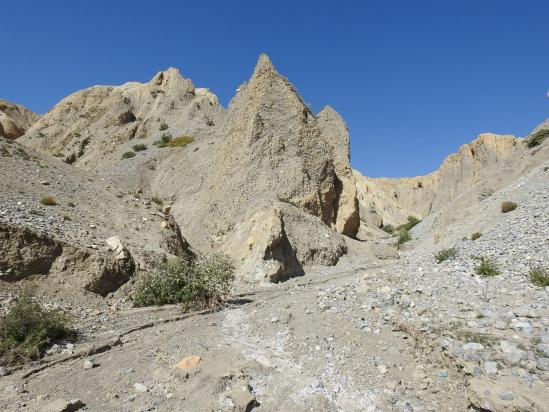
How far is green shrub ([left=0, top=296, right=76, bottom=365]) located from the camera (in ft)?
22.8

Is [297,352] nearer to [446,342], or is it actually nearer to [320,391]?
[320,391]

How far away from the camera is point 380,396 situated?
5.56 m

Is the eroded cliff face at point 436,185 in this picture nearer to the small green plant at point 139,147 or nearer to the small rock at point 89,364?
the small green plant at point 139,147

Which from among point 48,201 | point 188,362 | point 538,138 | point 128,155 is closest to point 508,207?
point 188,362

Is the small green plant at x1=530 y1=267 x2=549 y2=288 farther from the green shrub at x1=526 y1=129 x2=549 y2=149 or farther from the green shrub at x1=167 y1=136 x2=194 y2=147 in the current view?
the green shrub at x1=167 y1=136 x2=194 y2=147

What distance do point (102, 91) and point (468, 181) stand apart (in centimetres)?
6791

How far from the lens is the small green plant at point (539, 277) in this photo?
8.32 m

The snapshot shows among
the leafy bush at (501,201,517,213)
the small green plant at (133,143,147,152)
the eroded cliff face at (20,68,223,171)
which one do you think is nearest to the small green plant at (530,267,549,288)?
the leafy bush at (501,201,517,213)

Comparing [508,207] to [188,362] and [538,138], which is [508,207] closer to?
[188,362]

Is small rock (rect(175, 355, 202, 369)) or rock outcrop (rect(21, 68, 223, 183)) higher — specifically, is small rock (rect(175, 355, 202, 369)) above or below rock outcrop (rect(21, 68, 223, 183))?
below

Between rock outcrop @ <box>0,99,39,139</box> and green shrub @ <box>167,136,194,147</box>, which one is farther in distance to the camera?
rock outcrop @ <box>0,99,39,139</box>

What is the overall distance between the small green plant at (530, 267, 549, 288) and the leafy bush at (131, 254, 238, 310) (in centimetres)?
777

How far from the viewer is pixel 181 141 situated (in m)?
38.3

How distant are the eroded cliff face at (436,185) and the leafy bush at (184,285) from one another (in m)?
49.0
